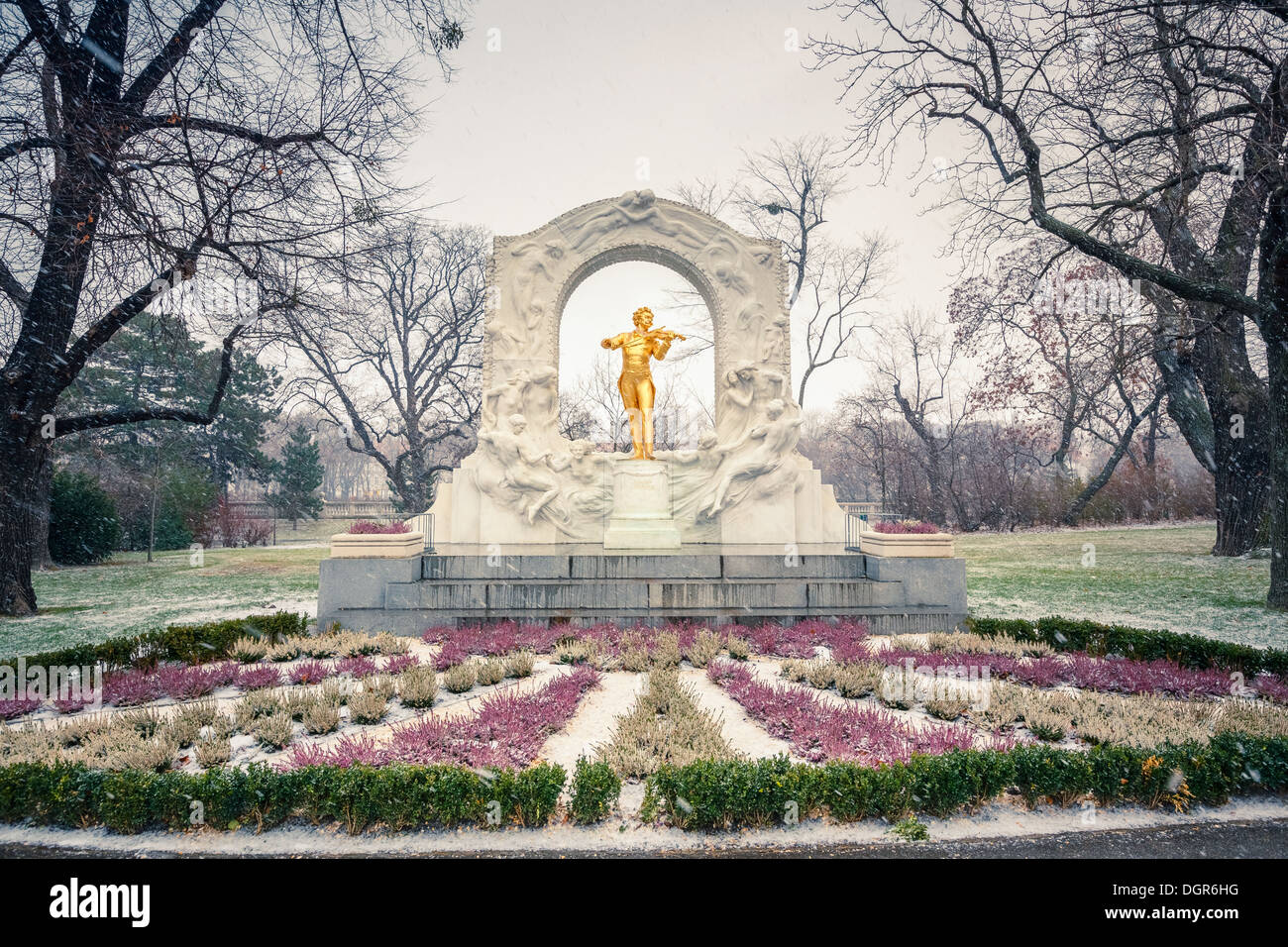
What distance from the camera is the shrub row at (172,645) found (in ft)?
24.2

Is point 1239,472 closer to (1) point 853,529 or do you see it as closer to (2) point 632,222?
(1) point 853,529

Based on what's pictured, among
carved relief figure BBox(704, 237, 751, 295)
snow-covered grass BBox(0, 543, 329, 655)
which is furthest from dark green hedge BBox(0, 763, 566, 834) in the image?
carved relief figure BBox(704, 237, 751, 295)

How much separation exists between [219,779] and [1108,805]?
6.12m

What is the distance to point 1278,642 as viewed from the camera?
8.19 metres

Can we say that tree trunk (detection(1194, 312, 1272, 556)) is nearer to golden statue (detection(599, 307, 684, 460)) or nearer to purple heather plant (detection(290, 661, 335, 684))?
golden statue (detection(599, 307, 684, 460))

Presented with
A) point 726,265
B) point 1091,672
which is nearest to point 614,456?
point 726,265

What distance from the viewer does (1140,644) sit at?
8.11 meters

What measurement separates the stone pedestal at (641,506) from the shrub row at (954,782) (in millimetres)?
7520

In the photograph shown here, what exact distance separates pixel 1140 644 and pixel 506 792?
27.9 ft

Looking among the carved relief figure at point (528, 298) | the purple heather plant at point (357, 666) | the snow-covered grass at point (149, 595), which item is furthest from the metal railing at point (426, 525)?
the purple heather plant at point (357, 666)

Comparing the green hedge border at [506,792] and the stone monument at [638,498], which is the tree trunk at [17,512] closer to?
the stone monument at [638,498]

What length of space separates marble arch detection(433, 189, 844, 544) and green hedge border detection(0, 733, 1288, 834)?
799 cm

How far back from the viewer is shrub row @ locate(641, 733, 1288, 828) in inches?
159
